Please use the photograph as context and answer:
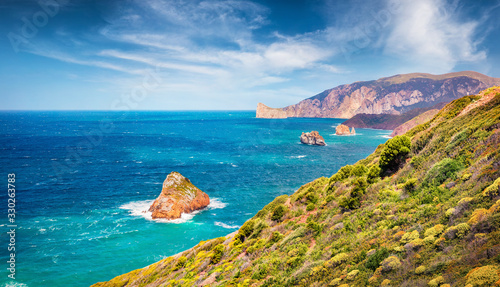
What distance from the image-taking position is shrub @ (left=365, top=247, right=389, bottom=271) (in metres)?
12.9

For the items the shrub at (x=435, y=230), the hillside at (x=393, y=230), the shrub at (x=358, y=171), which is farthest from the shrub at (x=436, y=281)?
the shrub at (x=358, y=171)

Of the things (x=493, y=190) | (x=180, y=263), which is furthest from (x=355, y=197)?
(x=180, y=263)

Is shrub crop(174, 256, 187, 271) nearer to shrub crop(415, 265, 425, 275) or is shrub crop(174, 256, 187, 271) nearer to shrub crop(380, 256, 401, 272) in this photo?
shrub crop(380, 256, 401, 272)

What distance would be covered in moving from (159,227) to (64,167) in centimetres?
6763

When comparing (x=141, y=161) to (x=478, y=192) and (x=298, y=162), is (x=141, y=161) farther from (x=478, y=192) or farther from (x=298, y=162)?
(x=478, y=192)

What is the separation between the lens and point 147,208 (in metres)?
62.2

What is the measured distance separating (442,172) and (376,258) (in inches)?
367

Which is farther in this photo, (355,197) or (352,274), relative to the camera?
(355,197)

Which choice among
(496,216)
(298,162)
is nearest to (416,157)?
(496,216)

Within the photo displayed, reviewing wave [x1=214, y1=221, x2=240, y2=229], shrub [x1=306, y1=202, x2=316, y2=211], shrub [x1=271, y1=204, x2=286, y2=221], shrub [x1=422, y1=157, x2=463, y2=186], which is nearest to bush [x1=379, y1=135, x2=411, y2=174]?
shrub [x1=422, y1=157, x2=463, y2=186]

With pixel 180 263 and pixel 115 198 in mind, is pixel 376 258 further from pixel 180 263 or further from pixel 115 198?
pixel 115 198

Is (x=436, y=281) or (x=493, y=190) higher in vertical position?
(x=493, y=190)

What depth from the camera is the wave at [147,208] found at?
5781 cm

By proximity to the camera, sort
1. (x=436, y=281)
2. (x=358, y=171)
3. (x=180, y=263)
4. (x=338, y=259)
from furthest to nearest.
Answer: (x=358, y=171) → (x=180, y=263) → (x=338, y=259) → (x=436, y=281)
